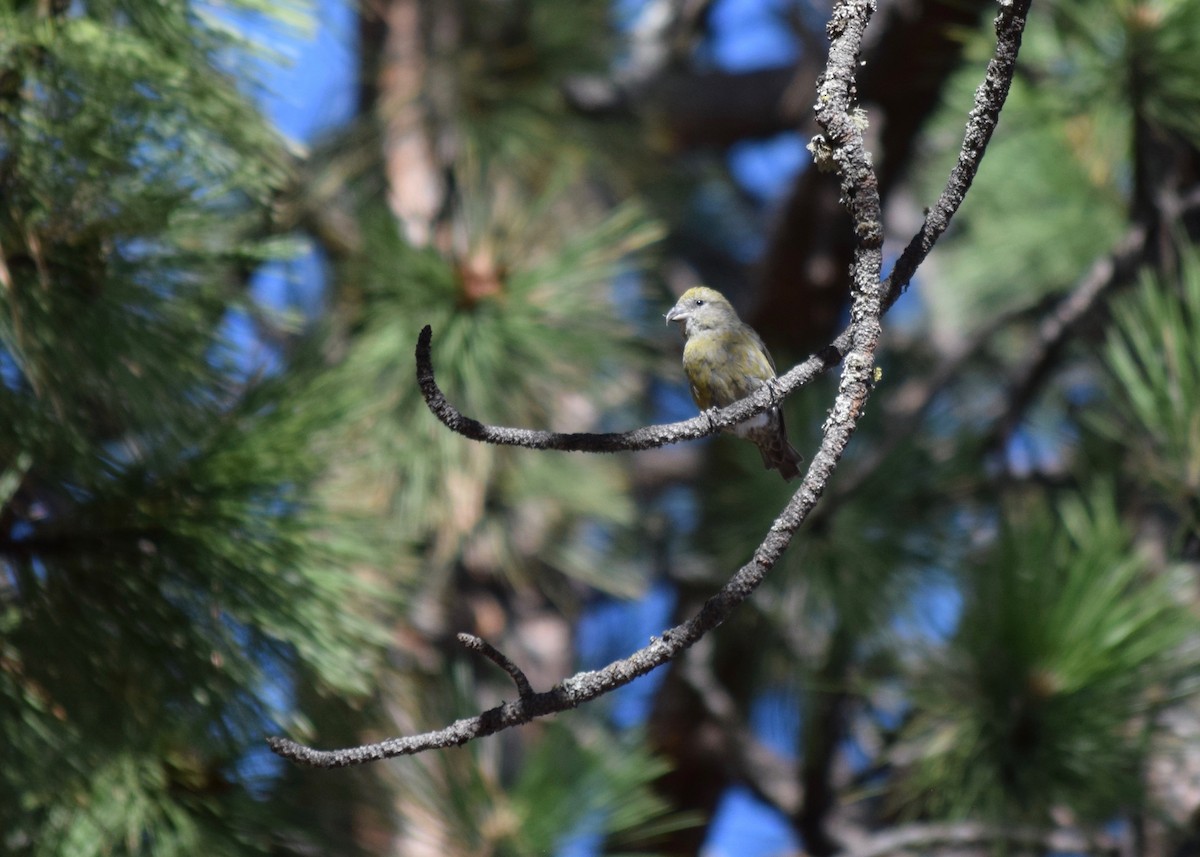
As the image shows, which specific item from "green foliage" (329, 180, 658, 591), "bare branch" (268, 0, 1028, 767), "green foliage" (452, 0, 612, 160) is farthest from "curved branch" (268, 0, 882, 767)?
"green foliage" (452, 0, 612, 160)

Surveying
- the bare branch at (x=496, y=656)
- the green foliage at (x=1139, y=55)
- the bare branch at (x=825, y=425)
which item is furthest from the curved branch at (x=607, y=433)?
the green foliage at (x=1139, y=55)

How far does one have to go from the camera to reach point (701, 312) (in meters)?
2.36

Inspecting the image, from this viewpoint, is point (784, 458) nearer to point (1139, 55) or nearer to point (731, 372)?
point (731, 372)

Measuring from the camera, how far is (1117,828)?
2914mm

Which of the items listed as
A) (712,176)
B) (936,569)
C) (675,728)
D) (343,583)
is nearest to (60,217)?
(343,583)

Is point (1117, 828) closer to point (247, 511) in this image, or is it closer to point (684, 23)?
point (247, 511)

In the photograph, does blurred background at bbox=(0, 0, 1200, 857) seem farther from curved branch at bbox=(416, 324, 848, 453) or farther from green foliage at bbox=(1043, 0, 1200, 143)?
curved branch at bbox=(416, 324, 848, 453)

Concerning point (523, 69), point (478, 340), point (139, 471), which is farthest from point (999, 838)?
point (523, 69)

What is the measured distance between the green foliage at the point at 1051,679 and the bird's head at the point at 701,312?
625 millimetres

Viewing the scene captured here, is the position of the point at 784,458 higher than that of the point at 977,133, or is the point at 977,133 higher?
the point at 784,458

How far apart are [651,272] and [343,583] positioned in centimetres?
260

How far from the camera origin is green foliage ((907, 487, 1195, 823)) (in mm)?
2111

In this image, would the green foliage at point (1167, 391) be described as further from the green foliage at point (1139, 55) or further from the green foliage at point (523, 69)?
the green foliage at point (523, 69)

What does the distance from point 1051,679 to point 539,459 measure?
59.7 inches
